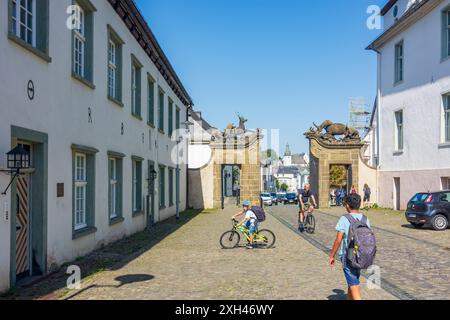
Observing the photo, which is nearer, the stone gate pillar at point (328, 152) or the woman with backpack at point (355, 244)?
the woman with backpack at point (355, 244)

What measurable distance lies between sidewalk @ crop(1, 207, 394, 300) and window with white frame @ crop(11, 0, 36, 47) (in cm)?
426

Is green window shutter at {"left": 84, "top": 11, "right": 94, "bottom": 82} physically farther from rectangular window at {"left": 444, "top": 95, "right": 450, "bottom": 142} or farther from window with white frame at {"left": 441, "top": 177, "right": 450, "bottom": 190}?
window with white frame at {"left": 441, "top": 177, "right": 450, "bottom": 190}

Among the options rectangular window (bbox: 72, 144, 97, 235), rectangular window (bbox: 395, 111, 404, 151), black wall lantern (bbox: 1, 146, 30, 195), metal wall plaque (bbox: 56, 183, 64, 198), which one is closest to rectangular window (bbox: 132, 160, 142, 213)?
rectangular window (bbox: 72, 144, 97, 235)

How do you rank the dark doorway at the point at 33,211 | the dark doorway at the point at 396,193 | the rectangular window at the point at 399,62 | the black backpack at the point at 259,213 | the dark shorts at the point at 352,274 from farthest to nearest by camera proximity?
1. the dark doorway at the point at 396,193
2. the rectangular window at the point at 399,62
3. the black backpack at the point at 259,213
4. the dark doorway at the point at 33,211
5. the dark shorts at the point at 352,274

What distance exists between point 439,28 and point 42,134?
20871 millimetres

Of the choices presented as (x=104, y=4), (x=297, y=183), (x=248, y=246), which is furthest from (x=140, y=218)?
(x=297, y=183)

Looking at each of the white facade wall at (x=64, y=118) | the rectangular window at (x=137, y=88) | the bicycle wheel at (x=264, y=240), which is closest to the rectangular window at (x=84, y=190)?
the white facade wall at (x=64, y=118)

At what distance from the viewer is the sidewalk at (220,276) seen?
7703 millimetres

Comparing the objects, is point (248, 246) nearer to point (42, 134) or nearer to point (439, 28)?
point (42, 134)

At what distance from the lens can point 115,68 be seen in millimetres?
14969

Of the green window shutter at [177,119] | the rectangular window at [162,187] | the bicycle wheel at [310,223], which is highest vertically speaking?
the green window shutter at [177,119]

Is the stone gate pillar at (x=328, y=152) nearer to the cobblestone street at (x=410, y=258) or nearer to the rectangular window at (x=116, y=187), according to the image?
the cobblestone street at (x=410, y=258)

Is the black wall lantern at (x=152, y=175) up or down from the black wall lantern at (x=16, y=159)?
down

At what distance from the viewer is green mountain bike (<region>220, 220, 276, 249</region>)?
13.3 meters
